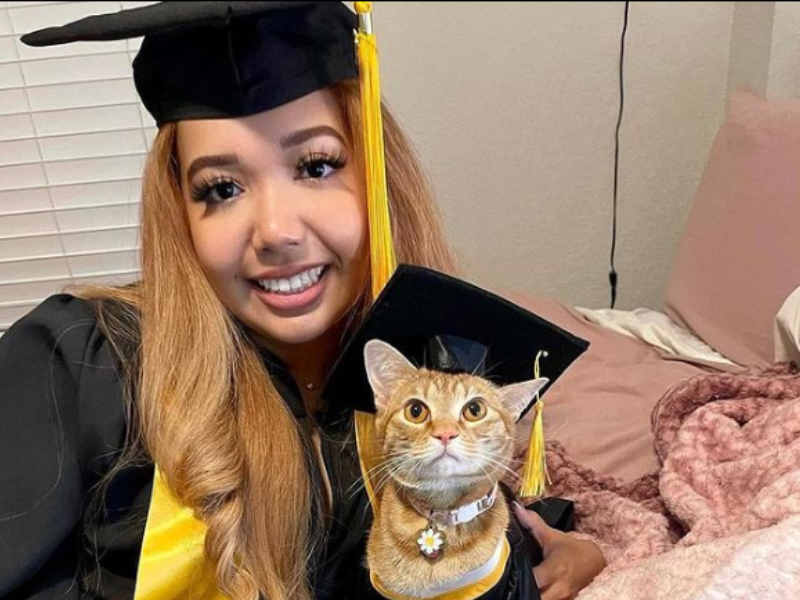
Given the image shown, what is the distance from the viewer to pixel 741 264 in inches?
53.6

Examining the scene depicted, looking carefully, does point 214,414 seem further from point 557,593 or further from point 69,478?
Result: point 557,593

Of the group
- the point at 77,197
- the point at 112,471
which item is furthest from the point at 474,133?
the point at 112,471

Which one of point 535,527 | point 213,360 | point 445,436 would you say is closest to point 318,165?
point 213,360

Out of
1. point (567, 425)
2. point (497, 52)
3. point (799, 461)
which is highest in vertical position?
point (497, 52)

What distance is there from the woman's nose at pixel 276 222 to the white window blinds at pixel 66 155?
0.53m

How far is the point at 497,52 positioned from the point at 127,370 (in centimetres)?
108

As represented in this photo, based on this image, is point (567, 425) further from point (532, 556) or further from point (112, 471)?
point (112, 471)

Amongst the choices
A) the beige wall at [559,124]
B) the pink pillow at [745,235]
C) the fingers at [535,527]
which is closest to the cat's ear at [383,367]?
the fingers at [535,527]

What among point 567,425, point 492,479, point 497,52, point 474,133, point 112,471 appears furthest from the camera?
point 474,133

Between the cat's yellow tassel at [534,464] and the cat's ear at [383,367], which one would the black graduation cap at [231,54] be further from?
the cat's yellow tassel at [534,464]

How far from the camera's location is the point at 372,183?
2.89 ft

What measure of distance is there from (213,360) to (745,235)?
900 millimetres

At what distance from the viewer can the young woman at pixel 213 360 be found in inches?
33.6

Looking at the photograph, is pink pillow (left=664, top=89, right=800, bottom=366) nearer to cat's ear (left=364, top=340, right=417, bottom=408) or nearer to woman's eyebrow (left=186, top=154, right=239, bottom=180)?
cat's ear (left=364, top=340, right=417, bottom=408)
